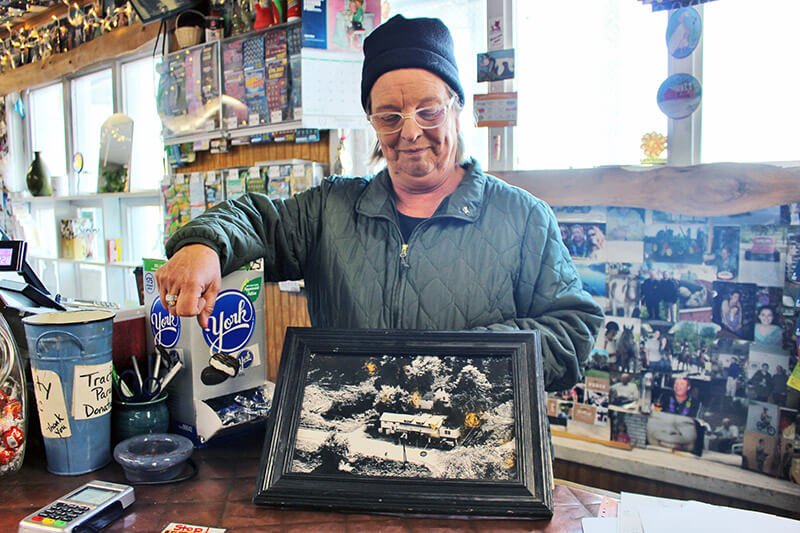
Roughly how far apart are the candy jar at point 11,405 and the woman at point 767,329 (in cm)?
219

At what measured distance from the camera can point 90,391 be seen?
1052 mm

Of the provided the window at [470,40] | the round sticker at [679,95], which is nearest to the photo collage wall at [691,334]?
the round sticker at [679,95]

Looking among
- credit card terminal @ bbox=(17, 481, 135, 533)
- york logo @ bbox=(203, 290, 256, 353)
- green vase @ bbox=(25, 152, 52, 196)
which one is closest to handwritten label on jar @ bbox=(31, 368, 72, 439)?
credit card terminal @ bbox=(17, 481, 135, 533)

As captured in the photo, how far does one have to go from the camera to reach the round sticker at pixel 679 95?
2104mm

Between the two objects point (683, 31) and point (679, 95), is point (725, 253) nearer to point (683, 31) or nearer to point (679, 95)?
point (679, 95)

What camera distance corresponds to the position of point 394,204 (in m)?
1.45

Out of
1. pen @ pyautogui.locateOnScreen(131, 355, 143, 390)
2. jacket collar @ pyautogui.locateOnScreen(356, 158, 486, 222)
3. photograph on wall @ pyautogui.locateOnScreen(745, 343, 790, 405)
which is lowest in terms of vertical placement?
photograph on wall @ pyautogui.locateOnScreen(745, 343, 790, 405)

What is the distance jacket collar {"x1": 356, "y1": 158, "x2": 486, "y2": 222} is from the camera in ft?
4.52

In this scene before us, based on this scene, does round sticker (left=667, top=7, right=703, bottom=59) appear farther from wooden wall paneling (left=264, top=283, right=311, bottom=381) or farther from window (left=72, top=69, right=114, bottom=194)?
window (left=72, top=69, right=114, bottom=194)

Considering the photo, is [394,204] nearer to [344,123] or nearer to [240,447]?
[240,447]

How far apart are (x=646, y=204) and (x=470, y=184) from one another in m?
1.06

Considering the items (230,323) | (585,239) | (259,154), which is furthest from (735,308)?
(259,154)

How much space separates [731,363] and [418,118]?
1529 mm

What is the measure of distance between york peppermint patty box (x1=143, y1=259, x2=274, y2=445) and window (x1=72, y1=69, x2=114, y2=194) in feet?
15.1
